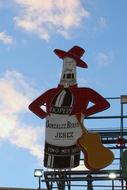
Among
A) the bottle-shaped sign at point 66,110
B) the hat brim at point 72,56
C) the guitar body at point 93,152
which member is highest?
the hat brim at point 72,56

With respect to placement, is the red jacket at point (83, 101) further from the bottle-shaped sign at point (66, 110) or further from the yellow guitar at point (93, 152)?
the yellow guitar at point (93, 152)

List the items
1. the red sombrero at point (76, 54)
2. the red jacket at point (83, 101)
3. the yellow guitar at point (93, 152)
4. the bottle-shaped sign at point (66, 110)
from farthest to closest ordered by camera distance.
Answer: the red sombrero at point (76, 54) → the red jacket at point (83, 101) → the bottle-shaped sign at point (66, 110) → the yellow guitar at point (93, 152)

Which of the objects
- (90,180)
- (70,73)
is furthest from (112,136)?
(70,73)

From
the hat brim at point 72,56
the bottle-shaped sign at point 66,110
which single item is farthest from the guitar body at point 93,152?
the hat brim at point 72,56

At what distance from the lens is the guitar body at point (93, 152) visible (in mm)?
23359

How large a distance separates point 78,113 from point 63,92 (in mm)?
1289

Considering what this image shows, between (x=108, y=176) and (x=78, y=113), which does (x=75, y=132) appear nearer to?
(x=78, y=113)

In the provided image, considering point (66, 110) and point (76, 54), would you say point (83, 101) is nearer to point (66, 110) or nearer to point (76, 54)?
point (66, 110)

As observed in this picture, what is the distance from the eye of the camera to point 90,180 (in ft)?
88.2

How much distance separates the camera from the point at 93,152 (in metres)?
23.6

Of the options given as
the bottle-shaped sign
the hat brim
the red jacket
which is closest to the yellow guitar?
the bottle-shaped sign

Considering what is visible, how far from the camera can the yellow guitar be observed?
2336cm

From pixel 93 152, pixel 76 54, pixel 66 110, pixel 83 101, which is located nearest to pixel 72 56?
pixel 76 54

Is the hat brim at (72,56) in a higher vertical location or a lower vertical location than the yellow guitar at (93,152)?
higher
